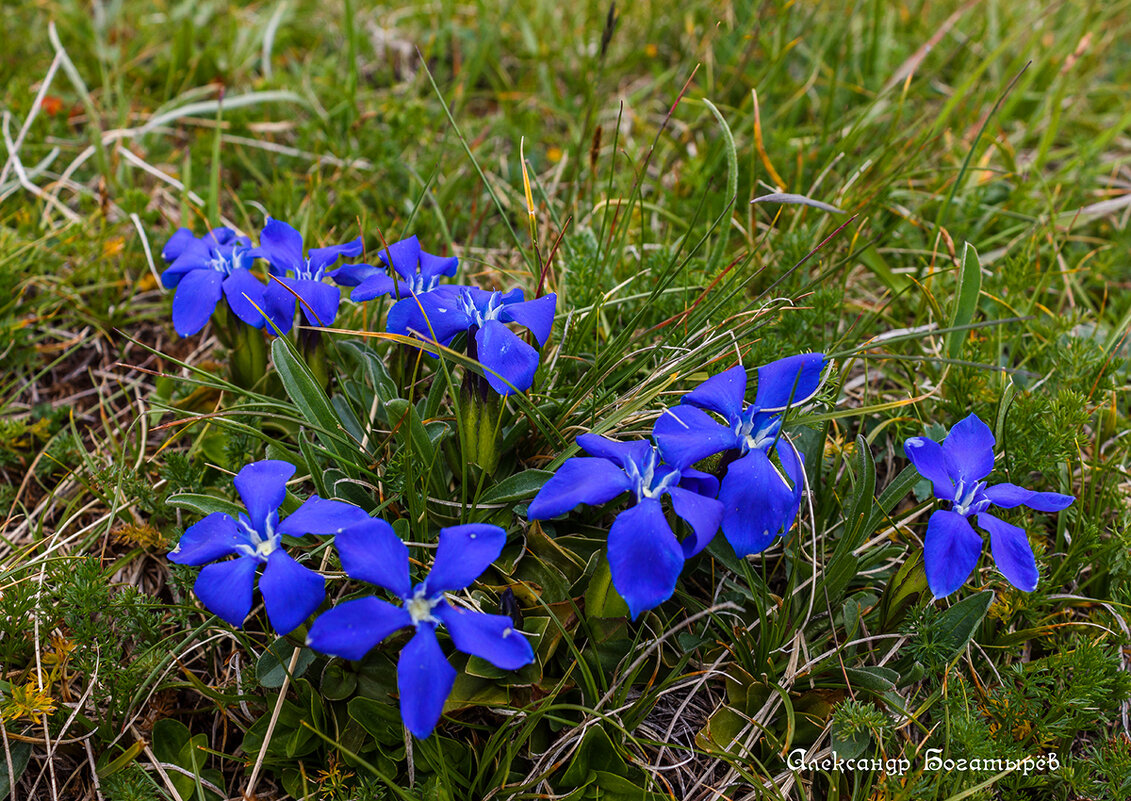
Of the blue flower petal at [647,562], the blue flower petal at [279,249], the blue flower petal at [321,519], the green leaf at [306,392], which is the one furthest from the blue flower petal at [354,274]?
the blue flower petal at [647,562]

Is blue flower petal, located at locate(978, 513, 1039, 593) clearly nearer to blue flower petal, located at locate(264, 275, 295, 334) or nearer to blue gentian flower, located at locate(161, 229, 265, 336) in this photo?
blue flower petal, located at locate(264, 275, 295, 334)

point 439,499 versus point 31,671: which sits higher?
point 439,499

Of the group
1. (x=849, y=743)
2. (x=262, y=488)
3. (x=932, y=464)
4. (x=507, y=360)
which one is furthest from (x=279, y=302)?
(x=849, y=743)

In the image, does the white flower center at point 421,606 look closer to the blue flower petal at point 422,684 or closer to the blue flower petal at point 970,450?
the blue flower petal at point 422,684

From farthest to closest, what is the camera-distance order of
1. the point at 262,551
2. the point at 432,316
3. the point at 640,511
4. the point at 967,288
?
the point at 967,288
the point at 432,316
the point at 262,551
the point at 640,511

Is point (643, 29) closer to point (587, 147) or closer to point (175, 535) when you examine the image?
point (587, 147)

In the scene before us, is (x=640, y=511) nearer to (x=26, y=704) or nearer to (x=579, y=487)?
(x=579, y=487)

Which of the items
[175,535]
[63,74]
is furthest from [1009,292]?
[63,74]
